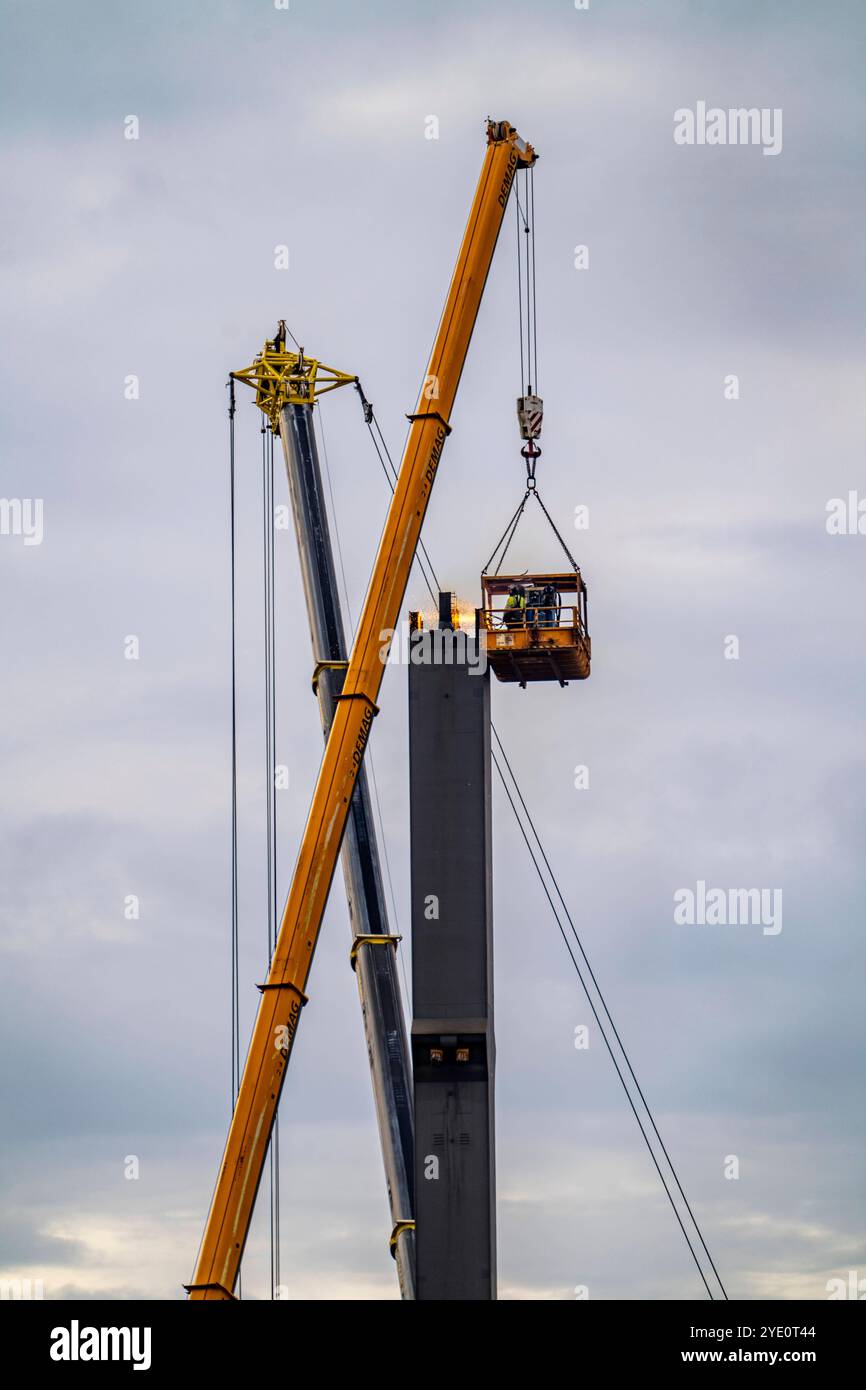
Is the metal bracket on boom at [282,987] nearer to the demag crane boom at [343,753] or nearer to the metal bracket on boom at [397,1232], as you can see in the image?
the demag crane boom at [343,753]

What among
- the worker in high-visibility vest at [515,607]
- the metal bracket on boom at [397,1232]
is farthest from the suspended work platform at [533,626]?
the metal bracket on boom at [397,1232]

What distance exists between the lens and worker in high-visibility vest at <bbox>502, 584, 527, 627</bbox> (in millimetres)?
55656

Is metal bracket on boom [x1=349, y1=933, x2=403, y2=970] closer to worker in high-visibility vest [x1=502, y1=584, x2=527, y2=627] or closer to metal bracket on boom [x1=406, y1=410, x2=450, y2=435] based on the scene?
worker in high-visibility vest [x1=502, y1=584, x2=527, y2=627]

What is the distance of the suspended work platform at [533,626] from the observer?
55.3 metres

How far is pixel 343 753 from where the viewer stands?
177 ft

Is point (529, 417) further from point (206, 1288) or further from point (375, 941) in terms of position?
point (206, 1288)

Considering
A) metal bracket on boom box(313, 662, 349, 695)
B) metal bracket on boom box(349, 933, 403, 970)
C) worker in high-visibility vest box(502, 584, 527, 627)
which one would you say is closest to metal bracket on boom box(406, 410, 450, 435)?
worker in high-visibility vest box(502, 584, 527, 627)

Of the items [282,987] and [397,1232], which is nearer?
[282,987]

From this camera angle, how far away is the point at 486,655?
5525 centimetres

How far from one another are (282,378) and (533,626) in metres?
13.2

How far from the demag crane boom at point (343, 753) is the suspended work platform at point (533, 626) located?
2.09m

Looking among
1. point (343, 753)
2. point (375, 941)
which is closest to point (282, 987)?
point (343, 753)
